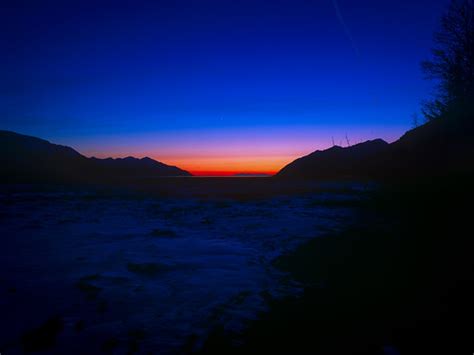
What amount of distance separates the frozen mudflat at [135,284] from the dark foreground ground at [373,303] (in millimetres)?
458

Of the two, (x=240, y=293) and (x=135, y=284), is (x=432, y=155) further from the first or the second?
(x=135, y=284)

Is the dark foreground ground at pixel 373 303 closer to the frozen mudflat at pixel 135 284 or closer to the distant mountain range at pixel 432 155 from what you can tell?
the frozen mudflat at pixel 135 284

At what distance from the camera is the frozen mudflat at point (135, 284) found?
3.40m

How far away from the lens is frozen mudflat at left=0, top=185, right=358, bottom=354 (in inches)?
134

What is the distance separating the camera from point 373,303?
160 inches

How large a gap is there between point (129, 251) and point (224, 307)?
14.8 ft

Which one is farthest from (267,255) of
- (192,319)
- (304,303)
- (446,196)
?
(446,196)

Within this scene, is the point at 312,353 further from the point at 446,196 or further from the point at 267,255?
the point at 446,196

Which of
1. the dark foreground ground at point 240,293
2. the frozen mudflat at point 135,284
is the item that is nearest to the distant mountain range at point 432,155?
the dark foreground ground at point 240,293

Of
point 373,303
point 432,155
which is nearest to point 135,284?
point 373,303

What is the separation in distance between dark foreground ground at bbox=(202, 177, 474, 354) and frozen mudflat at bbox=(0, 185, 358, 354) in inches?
18.0

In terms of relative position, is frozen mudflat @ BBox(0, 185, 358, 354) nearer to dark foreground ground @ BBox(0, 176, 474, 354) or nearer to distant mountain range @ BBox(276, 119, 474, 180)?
dark foreground ground @ BBox(0, 176, 474, 354)

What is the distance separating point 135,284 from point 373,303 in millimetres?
4406

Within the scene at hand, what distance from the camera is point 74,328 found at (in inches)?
137
